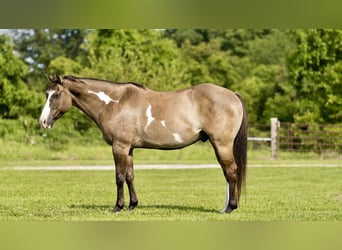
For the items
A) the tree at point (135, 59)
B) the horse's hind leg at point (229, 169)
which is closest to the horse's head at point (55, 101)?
the horse's hind leg at point (229, 169)

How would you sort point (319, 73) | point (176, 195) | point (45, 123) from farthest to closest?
point (319, 73), point (176, 195), point (45, 123)

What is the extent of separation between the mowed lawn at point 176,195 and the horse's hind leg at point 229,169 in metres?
0.14

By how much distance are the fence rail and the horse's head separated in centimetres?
1519

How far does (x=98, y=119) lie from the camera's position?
366 inches

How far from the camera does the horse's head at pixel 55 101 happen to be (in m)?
9.03

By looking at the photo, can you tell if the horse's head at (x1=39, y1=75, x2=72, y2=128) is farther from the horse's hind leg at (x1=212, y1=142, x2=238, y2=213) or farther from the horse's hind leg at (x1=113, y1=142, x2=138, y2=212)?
the horse's hind leg at (x1=212, y1=142, x2=238, y2=213)

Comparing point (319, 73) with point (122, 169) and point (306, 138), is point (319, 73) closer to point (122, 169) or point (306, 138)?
point (306, 138)

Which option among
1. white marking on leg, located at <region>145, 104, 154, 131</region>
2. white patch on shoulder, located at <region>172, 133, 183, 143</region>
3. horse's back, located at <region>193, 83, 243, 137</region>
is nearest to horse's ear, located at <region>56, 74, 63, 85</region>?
white marking on leg, located at <region>145, 104, 154, 131</region>

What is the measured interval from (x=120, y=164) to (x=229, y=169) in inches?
60.2

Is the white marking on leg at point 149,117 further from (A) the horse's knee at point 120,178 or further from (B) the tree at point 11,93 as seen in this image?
(B) the tree at point 11,93

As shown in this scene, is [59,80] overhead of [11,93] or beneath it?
overhead

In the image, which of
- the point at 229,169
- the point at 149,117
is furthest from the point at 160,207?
the point at 149,117

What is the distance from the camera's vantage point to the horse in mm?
8750

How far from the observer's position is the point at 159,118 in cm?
884
